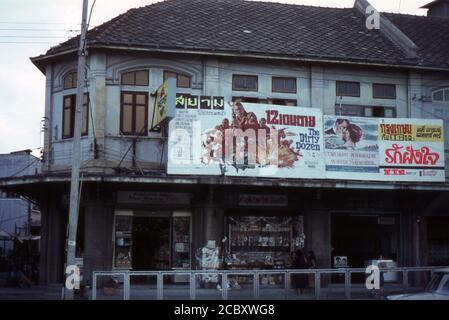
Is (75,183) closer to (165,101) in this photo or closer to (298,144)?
(165,101)

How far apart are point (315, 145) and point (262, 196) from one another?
294 centimetres

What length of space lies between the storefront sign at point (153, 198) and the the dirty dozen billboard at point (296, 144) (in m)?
1.95

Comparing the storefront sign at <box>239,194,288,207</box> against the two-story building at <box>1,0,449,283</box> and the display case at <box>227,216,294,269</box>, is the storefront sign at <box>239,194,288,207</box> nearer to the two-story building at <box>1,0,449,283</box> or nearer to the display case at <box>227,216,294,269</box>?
the two-story building at <box>1,0,449,283</box>

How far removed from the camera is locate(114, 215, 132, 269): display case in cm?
2538

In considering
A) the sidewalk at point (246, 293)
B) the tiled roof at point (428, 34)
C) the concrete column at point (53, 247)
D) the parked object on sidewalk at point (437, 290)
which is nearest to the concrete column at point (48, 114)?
the concrete column at point (53, 247)

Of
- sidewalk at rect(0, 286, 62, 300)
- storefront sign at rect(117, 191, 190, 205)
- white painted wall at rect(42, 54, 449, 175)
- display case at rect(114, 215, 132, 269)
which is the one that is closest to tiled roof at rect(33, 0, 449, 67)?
white painted wall at rect(42, 54, 449, 175)

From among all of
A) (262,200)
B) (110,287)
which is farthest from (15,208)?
(110,287)

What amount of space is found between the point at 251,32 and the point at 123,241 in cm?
1030

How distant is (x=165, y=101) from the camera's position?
77.8ft

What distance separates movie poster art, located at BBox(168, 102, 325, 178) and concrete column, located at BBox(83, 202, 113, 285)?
3303 millimetres

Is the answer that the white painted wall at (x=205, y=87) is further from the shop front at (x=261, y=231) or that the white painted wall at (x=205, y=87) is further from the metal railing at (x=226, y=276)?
the metal railing at (x=226, y=276)

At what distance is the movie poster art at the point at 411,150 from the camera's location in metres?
26.3
